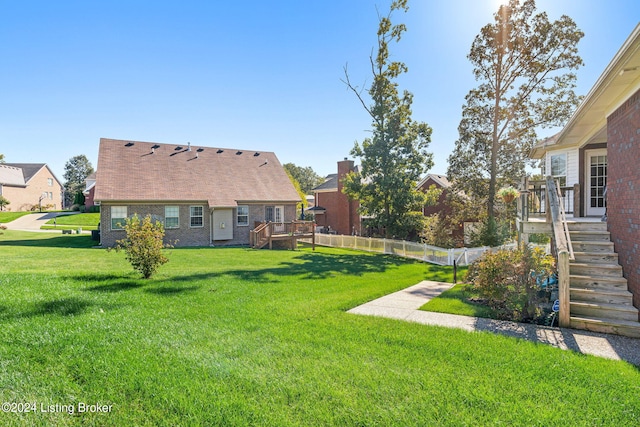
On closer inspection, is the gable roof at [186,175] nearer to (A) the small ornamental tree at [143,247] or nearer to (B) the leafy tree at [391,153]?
(B) the leafy tree at [391,153]

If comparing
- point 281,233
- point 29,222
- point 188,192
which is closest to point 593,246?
point 281,233

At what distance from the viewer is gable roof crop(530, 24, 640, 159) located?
5.52 metres

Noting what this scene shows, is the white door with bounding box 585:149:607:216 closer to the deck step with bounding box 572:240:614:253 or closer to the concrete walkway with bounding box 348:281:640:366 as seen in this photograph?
the deck step with bounding box 572:240:614:253

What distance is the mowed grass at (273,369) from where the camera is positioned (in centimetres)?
342

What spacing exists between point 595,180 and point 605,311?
706 centimetres

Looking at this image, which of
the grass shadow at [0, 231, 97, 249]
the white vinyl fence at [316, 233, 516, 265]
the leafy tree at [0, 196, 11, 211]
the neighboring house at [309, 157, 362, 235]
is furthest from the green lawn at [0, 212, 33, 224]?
the white vinyl fence at [316, 233, 516, 265]

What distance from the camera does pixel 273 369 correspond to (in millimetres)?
4316

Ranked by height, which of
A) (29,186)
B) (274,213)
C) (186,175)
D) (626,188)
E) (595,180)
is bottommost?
(274,213)

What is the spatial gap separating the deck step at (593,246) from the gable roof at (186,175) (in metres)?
19.6

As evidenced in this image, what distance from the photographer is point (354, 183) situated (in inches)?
898

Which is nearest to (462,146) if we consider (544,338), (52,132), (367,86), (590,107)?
(367,86)

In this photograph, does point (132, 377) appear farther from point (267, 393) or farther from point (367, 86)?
point (367, 86)

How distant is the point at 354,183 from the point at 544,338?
1750 cm

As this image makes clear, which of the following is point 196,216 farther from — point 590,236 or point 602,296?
point 602,296
